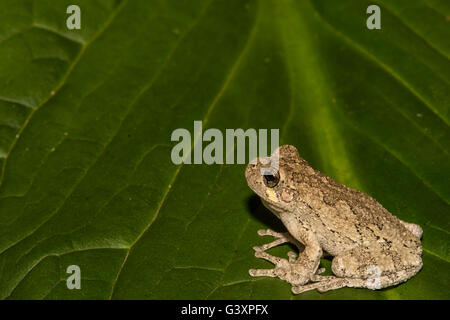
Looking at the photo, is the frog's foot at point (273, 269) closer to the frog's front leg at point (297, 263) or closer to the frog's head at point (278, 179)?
the frog's front leg at point (297, 263)

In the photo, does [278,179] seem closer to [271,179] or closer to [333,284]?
[271,179]

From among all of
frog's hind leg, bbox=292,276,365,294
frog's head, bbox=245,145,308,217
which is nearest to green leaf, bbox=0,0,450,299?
frog's hind leg, bbox=292,276,365,294

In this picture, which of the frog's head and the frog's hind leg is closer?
the frog's hind leg

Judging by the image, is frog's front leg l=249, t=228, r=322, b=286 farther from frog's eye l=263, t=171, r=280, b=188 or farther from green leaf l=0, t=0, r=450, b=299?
frog's eye l=263, t=171, r=280, b=188

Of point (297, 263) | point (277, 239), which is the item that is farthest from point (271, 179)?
point (297, 263)

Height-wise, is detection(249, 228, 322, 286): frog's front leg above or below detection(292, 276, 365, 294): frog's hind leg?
above

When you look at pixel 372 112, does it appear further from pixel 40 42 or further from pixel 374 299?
pixel 40 42

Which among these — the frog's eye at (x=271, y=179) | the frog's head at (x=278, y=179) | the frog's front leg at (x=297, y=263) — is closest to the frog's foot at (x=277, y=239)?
the frog's front leg at (x=297, y=263)
